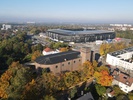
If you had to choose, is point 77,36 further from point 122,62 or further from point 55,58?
point 55,58

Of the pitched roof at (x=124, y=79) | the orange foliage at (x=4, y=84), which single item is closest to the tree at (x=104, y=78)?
the pitched roof at (x=124, y=79)

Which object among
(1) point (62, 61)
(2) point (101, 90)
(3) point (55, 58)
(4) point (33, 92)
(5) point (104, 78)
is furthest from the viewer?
(3) point (55, 58)

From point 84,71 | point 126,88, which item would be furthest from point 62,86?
point 126,88

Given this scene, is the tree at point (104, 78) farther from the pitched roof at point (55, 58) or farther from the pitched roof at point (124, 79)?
the pitched roof at point (55, 58)

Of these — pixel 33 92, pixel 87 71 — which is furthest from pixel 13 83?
pixel 87 71

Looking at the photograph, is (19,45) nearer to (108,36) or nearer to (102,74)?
(102,74)

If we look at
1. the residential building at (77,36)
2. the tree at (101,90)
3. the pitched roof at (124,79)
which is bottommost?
the tree at (101,90)

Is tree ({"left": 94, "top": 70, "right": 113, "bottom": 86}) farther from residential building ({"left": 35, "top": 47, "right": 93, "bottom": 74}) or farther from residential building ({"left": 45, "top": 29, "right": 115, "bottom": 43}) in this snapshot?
residential building ({"left": 45, "top": 29, "right": 115, "bottom": 43})

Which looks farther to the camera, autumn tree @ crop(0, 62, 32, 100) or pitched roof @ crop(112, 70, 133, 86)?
pitched roof @ crop(112, 70, 133, 86)

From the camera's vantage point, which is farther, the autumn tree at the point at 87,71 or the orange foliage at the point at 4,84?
the autumn tree at the point at 87,71

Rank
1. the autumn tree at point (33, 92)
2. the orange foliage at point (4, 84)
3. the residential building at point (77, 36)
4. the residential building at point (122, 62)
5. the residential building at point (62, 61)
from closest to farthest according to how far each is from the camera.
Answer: the autumn tree at point (33, 92) < the orange foliage at point (4, 84) < the residential building at point (62, 61) < the residential building at point (122, 62) < the residential building at point (77, 36)

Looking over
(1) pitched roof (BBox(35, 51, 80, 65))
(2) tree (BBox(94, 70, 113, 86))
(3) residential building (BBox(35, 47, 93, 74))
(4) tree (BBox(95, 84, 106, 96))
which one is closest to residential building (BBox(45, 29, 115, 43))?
(3) residential building (BBox(35, 47, 93, 74))
